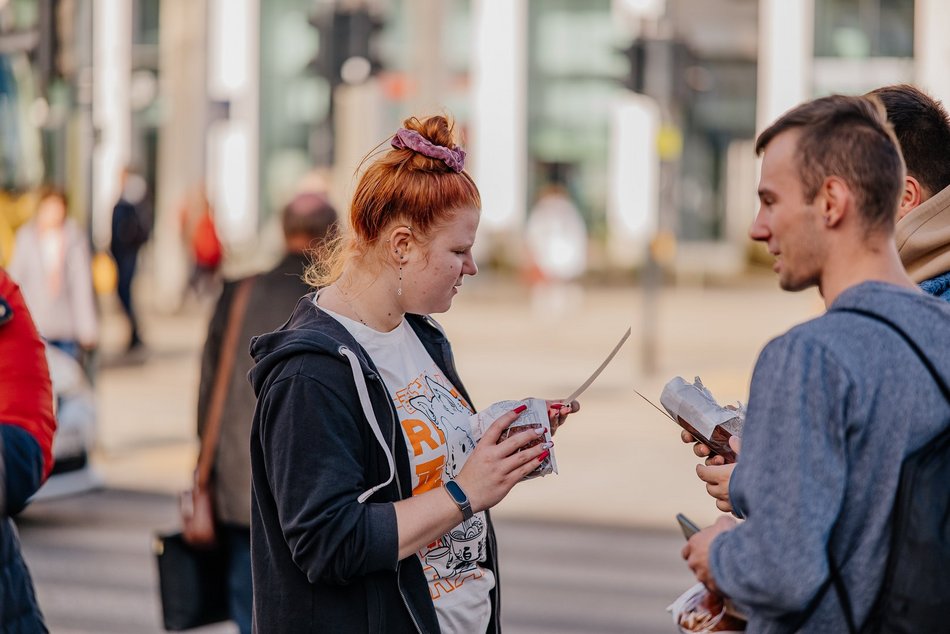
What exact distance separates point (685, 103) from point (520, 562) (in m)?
9.22

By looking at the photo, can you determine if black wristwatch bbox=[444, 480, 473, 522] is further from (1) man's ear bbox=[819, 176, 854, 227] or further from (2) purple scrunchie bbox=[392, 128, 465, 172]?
(1) man's ear bbox=[819, 176, 854, 227]

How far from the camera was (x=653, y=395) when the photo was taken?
1529 cm

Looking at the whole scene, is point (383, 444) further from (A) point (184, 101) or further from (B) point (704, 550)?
Answer: (A) point (184, 101)

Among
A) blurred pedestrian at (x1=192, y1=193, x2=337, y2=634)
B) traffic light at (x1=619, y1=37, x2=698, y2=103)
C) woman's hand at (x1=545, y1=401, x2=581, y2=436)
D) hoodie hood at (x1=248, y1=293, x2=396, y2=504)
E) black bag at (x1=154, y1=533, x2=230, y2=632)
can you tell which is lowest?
black bag at (x1=154, y1=533, x2=230, y2=632)

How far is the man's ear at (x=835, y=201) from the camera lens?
2.30 m

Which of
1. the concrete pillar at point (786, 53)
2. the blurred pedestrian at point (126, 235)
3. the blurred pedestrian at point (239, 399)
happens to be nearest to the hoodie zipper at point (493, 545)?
the blurred pedestrian at point (239, 399)

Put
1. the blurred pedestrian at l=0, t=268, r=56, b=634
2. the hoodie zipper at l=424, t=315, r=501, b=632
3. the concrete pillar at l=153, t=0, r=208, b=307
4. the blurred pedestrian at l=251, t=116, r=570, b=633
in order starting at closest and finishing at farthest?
the blurred pedestrian at l=0, t=268, r=56, b=634 < the blurred pedestrian at l=251, t=116, r=570, b=633 < the hoodie zipper at l=424, t=315, r=501, b=632 < the concrete pillar at l=153, t=0, r=208, b=307

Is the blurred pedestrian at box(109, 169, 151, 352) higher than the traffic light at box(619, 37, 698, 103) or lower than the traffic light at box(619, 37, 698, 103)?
lower

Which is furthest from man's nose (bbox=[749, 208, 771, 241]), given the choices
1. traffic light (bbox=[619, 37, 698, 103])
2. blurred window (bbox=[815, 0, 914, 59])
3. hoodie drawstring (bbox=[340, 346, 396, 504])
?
blurred window (bbox=[815, 0, 914, 59])

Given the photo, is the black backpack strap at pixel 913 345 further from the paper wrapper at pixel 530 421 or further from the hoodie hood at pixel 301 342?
the hoodie hood at pixel 301 342

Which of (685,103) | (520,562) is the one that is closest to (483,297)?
(685,103)

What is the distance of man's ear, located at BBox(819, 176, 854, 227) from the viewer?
2303mm

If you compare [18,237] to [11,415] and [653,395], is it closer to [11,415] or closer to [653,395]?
[653,395]

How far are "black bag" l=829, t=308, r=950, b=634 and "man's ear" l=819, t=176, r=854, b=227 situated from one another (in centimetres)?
30
